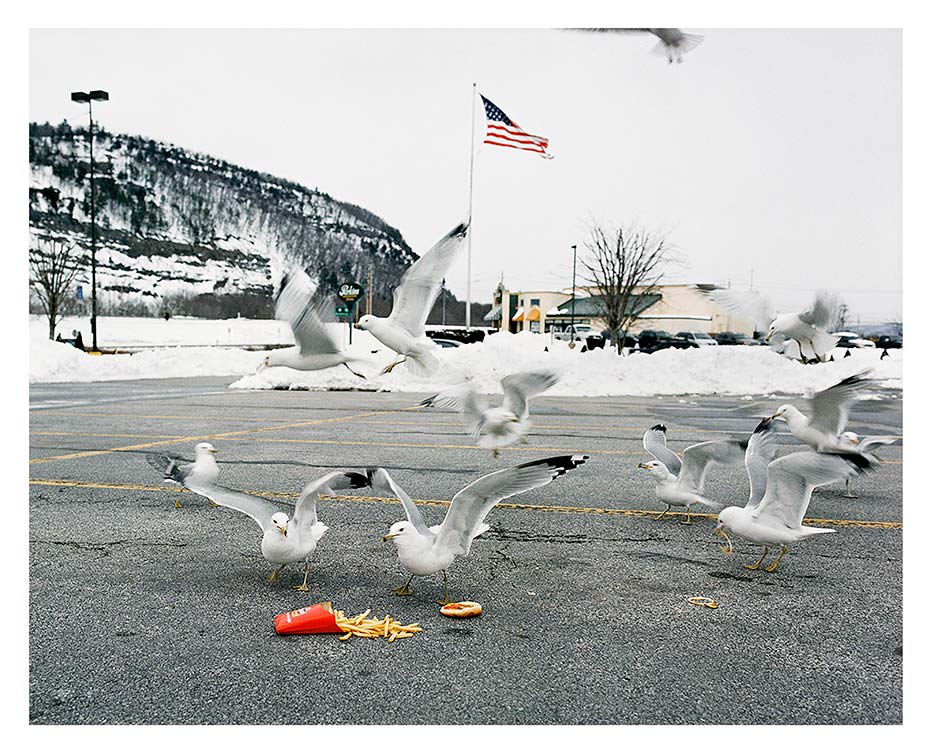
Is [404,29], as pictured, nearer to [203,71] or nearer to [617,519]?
[203,71]

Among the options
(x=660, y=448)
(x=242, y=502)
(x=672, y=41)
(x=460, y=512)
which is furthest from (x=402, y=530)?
(x=672, y=41)

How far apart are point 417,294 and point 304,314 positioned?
30 cm

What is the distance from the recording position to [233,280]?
2.34 m

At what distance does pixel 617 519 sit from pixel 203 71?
259 cm

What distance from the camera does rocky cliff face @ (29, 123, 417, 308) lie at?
2254 mm

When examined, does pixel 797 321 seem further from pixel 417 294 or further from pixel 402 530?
pixel 402 530

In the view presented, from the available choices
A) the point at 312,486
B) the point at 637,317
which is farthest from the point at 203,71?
the point at 637,317

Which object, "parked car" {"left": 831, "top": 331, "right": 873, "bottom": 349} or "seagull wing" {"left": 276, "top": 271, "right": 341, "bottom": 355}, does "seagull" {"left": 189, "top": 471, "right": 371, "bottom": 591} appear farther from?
"parked car" {"left": 831, "top": 331, "right": 873, "bottom": 349}

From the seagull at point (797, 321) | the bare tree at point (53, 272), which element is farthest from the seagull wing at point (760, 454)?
the bare tree at point (53, 272)

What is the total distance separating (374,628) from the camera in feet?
8.34

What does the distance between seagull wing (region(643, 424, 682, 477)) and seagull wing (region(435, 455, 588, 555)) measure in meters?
1.13

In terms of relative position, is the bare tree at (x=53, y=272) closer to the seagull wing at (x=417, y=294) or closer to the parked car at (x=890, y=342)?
the seagull wing at (x=417, y=294)

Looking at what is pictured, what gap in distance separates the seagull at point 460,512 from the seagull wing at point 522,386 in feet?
0.78

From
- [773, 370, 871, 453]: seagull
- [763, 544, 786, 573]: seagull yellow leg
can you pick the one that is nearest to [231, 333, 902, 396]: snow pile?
[773, 370, 871, 453]: seagull
